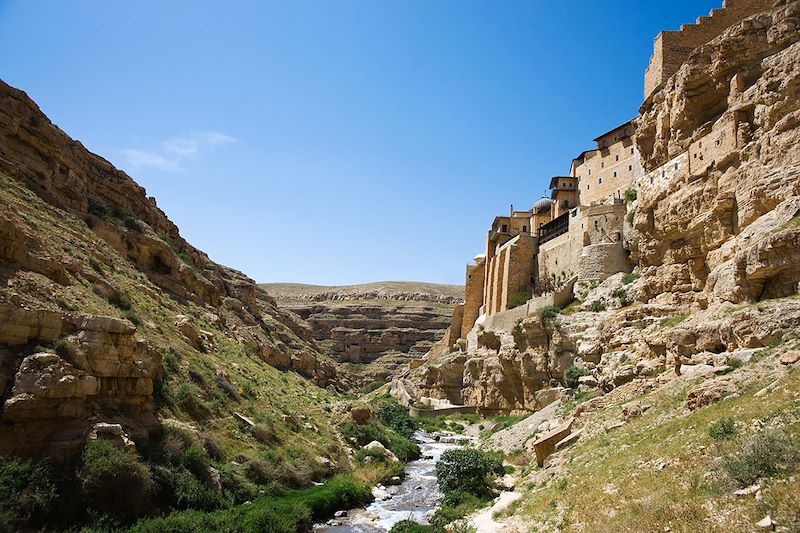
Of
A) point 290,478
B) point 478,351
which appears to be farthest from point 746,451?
point 478,351

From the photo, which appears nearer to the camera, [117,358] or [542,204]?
[117,358]

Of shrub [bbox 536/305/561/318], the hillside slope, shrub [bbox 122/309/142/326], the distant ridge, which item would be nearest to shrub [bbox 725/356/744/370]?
the hillside slope

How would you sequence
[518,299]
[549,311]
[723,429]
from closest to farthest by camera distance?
[723,429]
[549,311]
[518,299]

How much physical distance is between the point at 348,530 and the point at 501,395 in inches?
784

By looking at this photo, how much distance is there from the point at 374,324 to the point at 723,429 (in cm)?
7810

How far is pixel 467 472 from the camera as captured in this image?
17766 mm

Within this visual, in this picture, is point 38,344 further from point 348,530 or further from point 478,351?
point 478,351

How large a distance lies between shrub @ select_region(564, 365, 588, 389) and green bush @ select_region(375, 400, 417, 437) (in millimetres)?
10280

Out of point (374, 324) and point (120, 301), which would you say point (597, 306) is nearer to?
point (120, 301)

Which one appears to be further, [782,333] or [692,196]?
[692,196]

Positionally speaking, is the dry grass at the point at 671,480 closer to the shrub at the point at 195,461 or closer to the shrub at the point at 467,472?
the shrub at the point at 467,472

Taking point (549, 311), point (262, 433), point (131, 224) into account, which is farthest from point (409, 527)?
point (131, 224)

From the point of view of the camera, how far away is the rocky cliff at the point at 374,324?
79.5 m

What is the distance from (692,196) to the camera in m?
21.9
